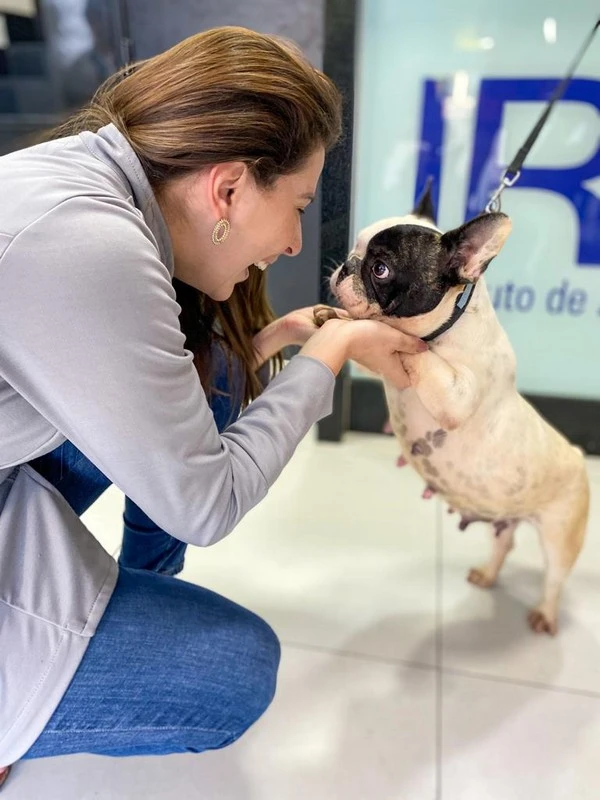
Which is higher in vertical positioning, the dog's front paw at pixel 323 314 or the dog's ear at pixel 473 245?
the dog's ear at pixel 473 245

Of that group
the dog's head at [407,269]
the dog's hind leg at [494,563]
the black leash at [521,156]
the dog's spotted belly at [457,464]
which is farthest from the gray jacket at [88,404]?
the dog's hind leg at [494,563]

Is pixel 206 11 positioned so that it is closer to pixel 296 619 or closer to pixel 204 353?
pixel 204 353

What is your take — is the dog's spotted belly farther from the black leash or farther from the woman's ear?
the woman's ear

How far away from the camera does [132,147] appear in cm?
81

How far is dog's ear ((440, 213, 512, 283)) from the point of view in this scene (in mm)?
946

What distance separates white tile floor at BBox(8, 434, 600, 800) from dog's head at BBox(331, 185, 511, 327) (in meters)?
0.56

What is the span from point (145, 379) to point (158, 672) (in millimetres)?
440

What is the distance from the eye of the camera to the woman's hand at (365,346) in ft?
3.15

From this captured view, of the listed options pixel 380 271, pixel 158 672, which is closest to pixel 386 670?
pixel 158 672

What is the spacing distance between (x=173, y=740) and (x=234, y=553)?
69 centimetres

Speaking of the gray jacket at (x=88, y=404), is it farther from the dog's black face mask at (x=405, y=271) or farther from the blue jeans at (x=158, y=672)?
the dog's black face mask at (x=405, y=271)

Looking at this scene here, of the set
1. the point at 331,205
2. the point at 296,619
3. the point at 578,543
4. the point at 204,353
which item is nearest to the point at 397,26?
the point at 331,205

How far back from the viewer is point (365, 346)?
3.37 feet

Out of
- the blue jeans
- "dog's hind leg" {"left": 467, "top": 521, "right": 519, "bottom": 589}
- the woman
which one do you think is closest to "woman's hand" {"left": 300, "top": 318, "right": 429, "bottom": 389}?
the woman
